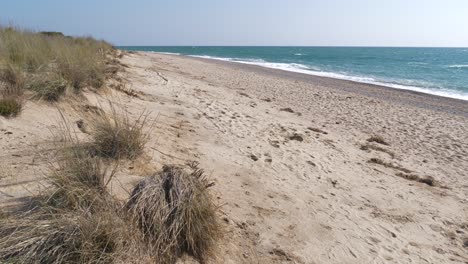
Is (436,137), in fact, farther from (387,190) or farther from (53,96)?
(53,96)

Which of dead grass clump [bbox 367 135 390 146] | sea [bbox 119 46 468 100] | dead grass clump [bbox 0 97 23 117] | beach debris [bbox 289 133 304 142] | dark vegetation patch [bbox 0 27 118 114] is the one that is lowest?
sea [bbox 119 46 468 100]

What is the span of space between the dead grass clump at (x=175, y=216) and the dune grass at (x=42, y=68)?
3.62m

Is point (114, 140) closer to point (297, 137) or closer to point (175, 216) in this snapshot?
point (175, 216)

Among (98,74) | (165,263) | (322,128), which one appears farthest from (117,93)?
(165,263)

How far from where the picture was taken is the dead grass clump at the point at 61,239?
2221 millimetres

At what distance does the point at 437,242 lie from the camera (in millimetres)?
3895

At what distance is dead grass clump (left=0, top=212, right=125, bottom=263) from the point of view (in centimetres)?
222

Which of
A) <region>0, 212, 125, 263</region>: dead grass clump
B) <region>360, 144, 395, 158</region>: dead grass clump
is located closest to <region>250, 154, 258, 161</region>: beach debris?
<region>360, 144, 395, 158</region>: dead grass clump

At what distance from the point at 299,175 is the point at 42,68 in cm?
515

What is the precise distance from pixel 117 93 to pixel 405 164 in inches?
240

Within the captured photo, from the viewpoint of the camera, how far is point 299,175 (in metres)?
5.24

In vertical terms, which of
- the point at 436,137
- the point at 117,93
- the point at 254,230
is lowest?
the point at 436,137

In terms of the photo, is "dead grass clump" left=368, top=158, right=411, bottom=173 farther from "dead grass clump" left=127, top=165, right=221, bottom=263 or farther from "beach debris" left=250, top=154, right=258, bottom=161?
"dead grass clump" left=127, top=165, right=221, bottom=263

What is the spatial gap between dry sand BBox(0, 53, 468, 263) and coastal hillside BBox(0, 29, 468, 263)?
0.02 meters
